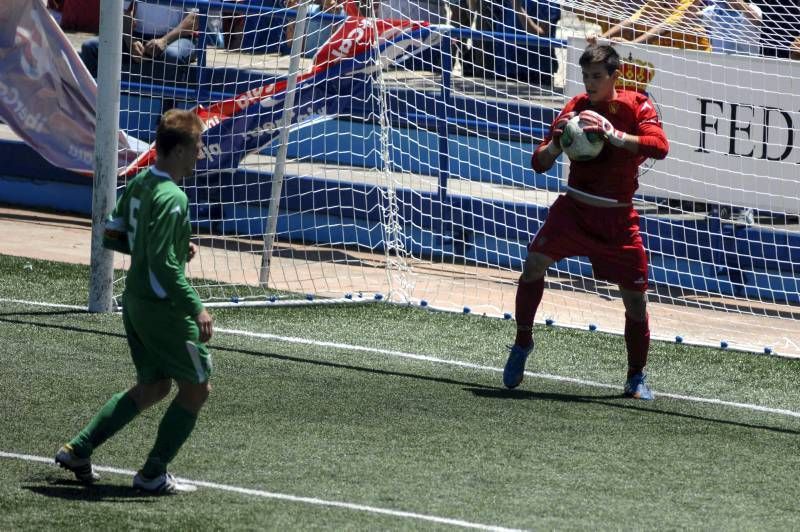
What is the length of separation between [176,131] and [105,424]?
1157 millimetres

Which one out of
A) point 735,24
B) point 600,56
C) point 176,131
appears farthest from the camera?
point 735,24

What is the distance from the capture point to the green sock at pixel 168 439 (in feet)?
17.5

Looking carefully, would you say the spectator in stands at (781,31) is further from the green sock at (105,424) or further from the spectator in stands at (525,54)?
the green sock at (105,424)

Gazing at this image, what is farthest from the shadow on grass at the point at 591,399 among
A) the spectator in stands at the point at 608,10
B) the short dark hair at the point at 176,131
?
the spectator in stands at the point at 608,10

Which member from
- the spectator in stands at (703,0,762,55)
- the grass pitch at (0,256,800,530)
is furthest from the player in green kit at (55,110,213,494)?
the spectator in stands at (703,0,762,55)

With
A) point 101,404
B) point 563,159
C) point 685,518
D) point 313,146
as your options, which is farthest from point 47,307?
point 685,518

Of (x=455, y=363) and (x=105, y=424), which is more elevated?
(x=105, y=424)

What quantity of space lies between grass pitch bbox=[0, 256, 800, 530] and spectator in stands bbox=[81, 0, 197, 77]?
6.94 feet

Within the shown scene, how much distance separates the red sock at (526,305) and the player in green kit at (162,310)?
8.56ft

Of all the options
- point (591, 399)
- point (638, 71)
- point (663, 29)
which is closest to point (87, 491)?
point (591, 399)

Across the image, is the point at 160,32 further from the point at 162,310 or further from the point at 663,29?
the point at 162,310

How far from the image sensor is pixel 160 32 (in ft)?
35.0

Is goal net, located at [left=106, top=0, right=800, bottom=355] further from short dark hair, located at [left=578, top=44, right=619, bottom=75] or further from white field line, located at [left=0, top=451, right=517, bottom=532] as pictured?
white field line, located at [left=0, top=451, right=517, bottom=532]

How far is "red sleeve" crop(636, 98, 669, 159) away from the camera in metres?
7.29
